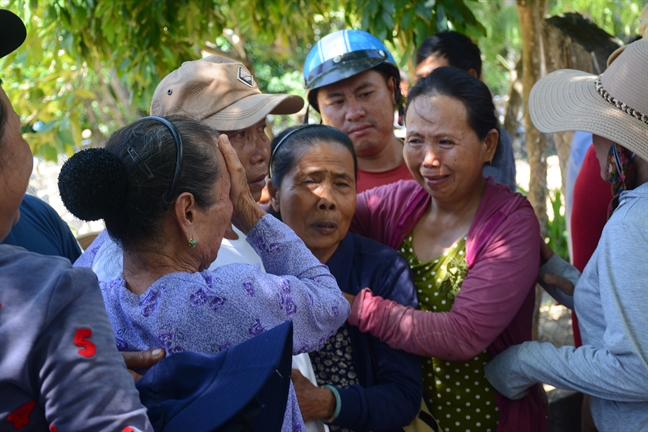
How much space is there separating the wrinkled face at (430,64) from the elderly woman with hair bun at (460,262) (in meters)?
1.19

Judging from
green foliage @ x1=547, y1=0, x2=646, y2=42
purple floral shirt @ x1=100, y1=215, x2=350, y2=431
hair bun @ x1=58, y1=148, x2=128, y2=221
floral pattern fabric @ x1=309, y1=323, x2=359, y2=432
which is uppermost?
green foliage @ x1=547, y1=0, x2=646, y2=42

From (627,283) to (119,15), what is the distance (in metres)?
3.79

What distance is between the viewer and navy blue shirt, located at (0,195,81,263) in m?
1.99

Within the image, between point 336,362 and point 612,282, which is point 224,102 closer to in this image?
point 336,362

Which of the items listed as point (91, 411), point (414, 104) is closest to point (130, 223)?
point (91, 411)

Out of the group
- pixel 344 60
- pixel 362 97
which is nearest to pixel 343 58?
pixel 344 60

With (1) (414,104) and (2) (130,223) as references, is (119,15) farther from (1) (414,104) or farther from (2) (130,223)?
(2) (130,223)

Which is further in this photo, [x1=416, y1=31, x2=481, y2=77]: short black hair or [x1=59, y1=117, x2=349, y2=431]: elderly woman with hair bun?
[x1=416, y1=31, x2=481, y2=77]: short black hair

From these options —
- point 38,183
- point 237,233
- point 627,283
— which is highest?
point 627,283

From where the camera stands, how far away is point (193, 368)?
1287mm

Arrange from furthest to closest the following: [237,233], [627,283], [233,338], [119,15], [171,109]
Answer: [119,15]
[171,109]
[237,233]
[627,283]
[233,338]

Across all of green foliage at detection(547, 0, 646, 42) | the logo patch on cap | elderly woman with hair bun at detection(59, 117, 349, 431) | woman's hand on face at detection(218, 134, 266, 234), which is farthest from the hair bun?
green foliage at detection(547, 0, 646, 42)

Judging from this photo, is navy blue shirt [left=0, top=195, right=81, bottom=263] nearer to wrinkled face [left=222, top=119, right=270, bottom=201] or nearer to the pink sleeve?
wrinkled face [left=222, top=119, right=270, bottom=201]

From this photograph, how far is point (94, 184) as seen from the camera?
1444 millimetres
